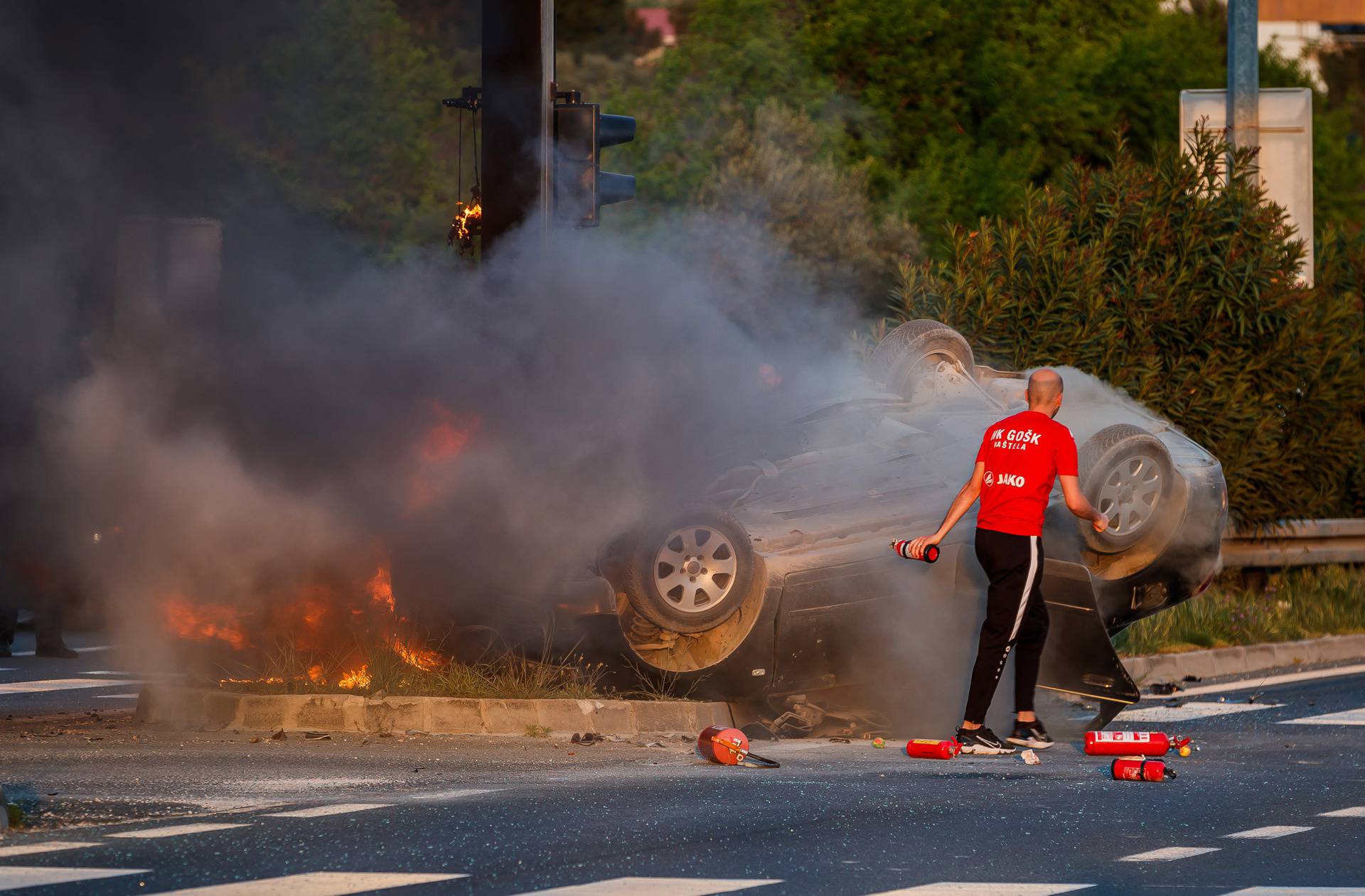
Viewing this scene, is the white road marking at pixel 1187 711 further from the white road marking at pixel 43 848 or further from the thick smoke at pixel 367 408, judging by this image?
the white road marking at pixel 43 848

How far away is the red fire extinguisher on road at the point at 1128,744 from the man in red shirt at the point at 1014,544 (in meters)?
0.21

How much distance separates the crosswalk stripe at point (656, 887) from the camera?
5.85m

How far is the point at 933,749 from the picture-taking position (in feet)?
29.6

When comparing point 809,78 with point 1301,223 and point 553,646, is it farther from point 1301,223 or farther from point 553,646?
point 553,646

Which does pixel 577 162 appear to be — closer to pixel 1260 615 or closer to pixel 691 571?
pixel 691 571

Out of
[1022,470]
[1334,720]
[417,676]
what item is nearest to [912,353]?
[1022,470]

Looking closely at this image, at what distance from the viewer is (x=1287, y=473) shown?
53.0 feet

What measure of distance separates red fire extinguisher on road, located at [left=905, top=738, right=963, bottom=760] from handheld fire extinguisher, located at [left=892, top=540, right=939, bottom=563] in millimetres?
774

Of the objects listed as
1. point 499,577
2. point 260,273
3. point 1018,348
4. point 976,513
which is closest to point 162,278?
point 260,273

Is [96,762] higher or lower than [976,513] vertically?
lower

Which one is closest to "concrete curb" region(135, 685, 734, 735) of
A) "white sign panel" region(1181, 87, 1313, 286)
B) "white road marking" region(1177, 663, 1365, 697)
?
"white road marking" region(1177, 663, 1365, 697)

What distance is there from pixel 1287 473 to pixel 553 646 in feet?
26.4

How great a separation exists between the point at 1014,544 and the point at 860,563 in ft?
2.95

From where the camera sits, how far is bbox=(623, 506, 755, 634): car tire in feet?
31.3
